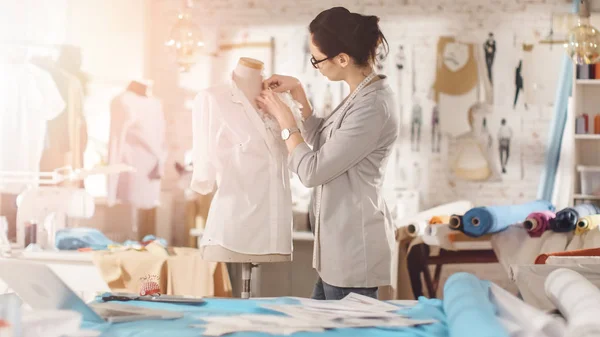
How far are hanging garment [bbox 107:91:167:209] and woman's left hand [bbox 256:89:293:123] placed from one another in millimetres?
2304

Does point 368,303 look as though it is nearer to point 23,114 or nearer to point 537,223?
point 537,223

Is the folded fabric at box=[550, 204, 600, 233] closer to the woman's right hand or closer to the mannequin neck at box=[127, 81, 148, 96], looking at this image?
the woman's right hand

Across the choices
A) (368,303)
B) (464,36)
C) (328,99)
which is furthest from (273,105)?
(464,36)

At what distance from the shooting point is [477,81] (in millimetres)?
6320

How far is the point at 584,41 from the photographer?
475 centimetres

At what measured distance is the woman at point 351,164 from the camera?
104 inches

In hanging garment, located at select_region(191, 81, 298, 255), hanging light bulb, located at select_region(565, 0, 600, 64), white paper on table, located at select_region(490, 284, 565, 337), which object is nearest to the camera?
white paper on table, located at select_region(490, 284, 565, 337)

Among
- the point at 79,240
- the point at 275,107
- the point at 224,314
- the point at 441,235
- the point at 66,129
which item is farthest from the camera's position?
the point at 66,129

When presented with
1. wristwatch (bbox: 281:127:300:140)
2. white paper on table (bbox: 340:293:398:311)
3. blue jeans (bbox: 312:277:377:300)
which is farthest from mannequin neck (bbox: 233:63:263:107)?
white paper on table (bbox: 340:293:398:311)

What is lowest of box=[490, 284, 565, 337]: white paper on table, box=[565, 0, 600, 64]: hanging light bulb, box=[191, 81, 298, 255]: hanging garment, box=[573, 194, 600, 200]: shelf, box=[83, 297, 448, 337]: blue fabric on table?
box=[83, 297, 448, 337]: blue fabric on table

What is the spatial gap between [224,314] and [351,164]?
31.4 inches

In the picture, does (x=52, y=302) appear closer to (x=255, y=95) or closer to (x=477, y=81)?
(x=255, y=95)

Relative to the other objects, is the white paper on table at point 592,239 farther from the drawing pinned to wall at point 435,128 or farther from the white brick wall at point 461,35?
the drawing pinned to wall at point 435,128

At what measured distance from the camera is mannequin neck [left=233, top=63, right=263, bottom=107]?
3.20m
